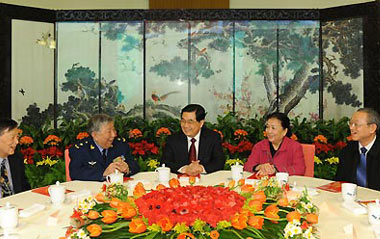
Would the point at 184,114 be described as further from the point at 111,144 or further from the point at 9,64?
the point at 9,64

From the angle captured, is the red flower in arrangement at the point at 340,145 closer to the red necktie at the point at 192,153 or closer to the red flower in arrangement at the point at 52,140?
the red necktie at the point at 192,153

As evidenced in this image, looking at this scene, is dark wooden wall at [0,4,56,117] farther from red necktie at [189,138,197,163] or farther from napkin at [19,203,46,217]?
napkin at [19,203,46,217]

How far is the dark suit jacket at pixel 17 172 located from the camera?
3.19 meters

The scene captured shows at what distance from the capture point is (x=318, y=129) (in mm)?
5965

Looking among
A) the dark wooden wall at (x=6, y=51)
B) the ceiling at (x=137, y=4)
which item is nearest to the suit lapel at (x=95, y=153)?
the dark wooden wall at (x=6, y=51)

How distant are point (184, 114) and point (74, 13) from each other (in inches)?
161

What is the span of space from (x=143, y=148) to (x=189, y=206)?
391 cm

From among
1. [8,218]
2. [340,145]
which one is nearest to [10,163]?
[8,218]

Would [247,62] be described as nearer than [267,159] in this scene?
No

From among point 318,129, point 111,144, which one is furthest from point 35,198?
point 318,129

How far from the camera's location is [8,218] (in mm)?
2018

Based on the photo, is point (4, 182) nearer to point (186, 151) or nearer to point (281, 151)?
point (186, 151)

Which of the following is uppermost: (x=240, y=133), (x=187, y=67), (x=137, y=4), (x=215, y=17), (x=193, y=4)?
(x=137, y=4)

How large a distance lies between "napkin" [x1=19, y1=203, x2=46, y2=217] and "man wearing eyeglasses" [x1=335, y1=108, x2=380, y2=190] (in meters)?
2.23
